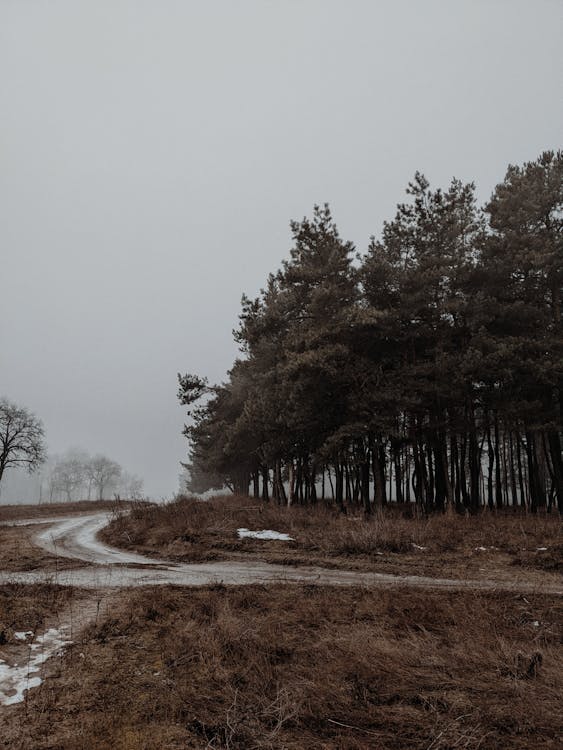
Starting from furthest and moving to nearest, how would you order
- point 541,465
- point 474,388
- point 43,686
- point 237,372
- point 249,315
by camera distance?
point 237,372
point 249,315
point 541,465
point 474,388
point 43,686

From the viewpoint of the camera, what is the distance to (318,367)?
2027 centimetres

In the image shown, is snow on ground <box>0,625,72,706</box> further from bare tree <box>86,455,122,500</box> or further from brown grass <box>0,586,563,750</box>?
bare tree <box>86,455,122,500</box>

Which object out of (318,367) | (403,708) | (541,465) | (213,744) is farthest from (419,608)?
(541,465)

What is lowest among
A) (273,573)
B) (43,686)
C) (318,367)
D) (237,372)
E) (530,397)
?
(273,573)

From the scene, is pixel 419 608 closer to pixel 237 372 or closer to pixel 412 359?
pixel 412 359

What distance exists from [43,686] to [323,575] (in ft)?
25.4

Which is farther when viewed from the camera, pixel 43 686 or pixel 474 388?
pixel 474 388

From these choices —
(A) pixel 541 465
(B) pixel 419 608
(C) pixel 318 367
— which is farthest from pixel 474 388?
(B) pixel 419 608

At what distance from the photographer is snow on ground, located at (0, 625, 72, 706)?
197 inches

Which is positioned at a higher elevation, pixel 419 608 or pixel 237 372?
pixel 237 372

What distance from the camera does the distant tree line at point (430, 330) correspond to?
19812 millimetres

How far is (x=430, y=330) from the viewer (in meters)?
22.1

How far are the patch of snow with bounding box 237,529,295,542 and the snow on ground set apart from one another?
10.1 meters

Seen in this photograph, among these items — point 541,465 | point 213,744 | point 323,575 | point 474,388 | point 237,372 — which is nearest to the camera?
point 213,744
